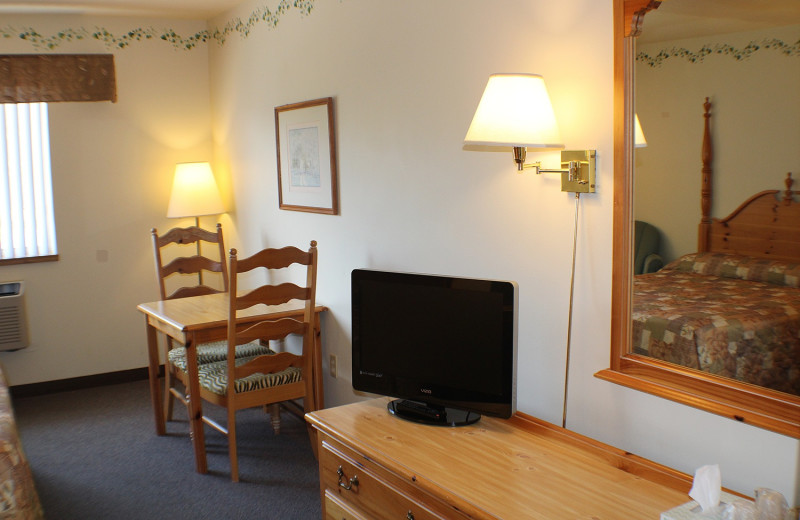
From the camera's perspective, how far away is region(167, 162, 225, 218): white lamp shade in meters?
4.53

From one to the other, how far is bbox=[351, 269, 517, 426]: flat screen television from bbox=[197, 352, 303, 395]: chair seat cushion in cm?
94

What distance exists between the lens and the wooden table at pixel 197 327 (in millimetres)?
3223

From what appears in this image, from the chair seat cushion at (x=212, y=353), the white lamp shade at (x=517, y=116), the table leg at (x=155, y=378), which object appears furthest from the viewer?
the table leg at (x=155, y=378)

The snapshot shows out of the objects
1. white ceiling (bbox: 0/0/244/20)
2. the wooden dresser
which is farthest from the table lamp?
the wooden dresser

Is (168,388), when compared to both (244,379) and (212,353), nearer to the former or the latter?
(212,353)

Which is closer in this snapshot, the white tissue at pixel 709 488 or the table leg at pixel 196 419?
the white tissue at pixel 709 488

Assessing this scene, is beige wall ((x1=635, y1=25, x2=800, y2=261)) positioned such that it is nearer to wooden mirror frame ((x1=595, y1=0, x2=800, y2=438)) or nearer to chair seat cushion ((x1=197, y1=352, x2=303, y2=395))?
wooden mirror frame ((x1=595, y1=0, x2=800, y2=438))

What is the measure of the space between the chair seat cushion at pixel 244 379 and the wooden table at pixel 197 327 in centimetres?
8

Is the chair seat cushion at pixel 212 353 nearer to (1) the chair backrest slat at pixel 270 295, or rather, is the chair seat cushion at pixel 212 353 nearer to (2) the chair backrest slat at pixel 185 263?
(2) the chair backrest slat at pixel 185 263

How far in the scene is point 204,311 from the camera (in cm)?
350

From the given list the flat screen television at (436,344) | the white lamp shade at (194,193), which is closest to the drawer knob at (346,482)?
the flat screen television at (436,344)

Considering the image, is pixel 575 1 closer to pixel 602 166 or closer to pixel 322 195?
pixel 602 166

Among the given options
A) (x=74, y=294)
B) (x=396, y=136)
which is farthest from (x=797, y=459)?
(x=74, y=294)

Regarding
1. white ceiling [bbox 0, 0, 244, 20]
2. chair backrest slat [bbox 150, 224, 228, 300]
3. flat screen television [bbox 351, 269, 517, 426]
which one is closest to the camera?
flat screen television [bbox 351, 269, 517, 426]
